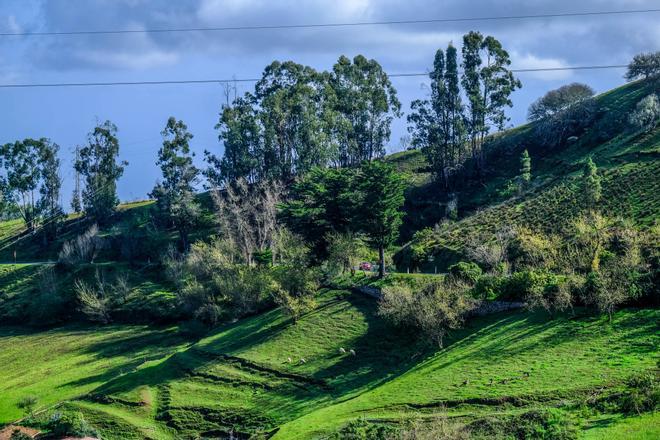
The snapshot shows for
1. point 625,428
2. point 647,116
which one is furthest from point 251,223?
point 625,428

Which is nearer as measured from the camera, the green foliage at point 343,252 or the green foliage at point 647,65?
the green foliage at point 343,252

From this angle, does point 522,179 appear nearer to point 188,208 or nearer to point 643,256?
point 643,256

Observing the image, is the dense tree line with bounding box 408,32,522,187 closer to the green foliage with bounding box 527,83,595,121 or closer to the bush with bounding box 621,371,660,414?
the green foliage with bounding box 527,83,595,121

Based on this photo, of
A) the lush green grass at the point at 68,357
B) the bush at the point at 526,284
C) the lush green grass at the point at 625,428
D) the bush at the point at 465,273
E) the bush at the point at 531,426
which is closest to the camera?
the lush green grass at the point at 625,428

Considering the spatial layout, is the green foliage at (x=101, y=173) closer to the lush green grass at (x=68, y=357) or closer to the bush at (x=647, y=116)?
the lush green grass at (x=68, y=357)

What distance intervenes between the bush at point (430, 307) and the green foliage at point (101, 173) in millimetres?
88409

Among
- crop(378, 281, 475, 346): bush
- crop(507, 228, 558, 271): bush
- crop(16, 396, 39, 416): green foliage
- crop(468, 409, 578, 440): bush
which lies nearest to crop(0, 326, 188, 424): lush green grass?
crop(16, 396, 39, 416): green foliage

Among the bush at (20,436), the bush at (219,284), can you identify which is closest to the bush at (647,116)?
the bush at (219,284)

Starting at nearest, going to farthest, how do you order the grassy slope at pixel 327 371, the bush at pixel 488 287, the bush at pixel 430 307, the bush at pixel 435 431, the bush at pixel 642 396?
the bush at pixel 642 396
the bush at pixel 435 431
the grassy slope at pixel 327 371
the bush at pixel 430 307
the bush at pixel 488 287

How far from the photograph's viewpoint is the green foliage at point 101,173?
443 ft

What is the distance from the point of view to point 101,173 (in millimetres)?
138625

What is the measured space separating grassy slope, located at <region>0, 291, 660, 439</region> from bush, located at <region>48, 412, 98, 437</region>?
2079 mm

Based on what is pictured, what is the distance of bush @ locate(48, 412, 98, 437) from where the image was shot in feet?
173

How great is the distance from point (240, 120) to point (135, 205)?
42.0 meters
